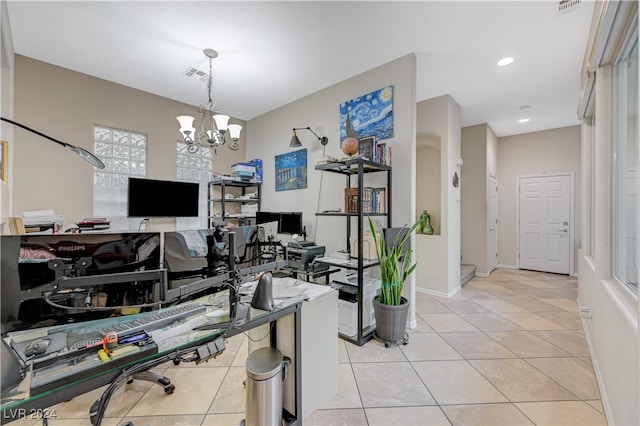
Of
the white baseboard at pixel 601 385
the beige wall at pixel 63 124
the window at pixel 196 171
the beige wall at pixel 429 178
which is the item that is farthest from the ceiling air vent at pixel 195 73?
the white baseboard at pixel 601 385

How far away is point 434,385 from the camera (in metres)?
1.89

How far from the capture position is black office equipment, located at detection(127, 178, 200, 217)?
3.54 metres

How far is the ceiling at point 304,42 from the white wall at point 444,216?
288 mm

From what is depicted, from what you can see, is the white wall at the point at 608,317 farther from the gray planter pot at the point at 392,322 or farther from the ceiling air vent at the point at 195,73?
the ceiling air vent at the point at 195,73

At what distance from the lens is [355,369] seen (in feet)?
6.86

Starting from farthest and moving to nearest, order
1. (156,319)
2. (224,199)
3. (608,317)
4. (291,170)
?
(224,199), (291,170), (608,317), (156,319)

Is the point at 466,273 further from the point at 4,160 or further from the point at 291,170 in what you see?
the point at 4,160

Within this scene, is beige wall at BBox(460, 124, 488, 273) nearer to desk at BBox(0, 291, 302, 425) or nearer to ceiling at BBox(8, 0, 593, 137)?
ceiling at BBox(8, 0, 593, 137)

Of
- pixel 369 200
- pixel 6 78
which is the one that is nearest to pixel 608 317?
pixel 369 200

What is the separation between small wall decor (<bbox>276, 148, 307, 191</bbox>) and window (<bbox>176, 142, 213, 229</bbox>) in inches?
50.9

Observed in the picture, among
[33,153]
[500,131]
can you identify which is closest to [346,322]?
[33,153]

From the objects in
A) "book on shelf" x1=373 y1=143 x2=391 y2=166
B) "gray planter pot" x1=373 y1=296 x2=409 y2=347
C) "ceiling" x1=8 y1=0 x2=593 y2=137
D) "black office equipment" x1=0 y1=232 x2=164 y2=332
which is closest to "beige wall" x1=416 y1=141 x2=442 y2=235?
"ceiling" x1=8 y1=0 x2=593 y2=137

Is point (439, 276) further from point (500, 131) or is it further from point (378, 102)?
point (500, 131)

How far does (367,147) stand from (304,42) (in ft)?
4.10
